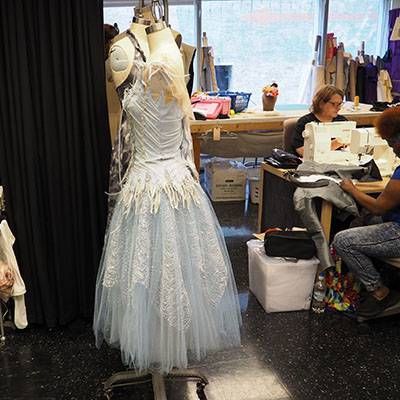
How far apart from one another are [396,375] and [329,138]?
146 cm

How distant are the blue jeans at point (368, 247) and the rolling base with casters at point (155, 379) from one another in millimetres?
1078

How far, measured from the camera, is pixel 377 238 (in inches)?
101

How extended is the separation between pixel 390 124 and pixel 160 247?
1428 millimetres

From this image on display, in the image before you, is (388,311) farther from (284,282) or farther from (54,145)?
(54,145)

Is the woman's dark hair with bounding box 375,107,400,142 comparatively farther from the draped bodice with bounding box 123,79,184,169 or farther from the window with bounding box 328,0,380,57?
the window with bounding box 328,0,380,57

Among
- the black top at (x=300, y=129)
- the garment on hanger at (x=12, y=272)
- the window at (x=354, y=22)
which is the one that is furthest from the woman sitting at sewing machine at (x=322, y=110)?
the window at (x=354, y=22)

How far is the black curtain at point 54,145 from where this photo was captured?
2.20 meters

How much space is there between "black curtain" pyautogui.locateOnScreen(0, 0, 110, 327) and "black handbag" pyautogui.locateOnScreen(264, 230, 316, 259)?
97cm

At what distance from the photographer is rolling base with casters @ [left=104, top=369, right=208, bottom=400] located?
1.98m

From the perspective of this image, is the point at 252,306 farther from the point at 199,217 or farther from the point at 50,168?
the point at 50,168

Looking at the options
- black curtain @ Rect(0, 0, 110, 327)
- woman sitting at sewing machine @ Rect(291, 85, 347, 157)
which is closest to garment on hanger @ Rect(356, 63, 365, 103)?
woman sitting at sewing machine @ Rect(291, 85, 347, 157)

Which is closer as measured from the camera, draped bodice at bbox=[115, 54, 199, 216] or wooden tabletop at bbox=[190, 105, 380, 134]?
draped bodice at bbox=[115, 54, 199, 216]

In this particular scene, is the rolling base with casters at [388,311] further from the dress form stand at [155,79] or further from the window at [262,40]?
the window at [262,40]

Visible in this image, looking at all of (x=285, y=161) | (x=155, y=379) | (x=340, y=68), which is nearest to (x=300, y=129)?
(x=285, y=161)
